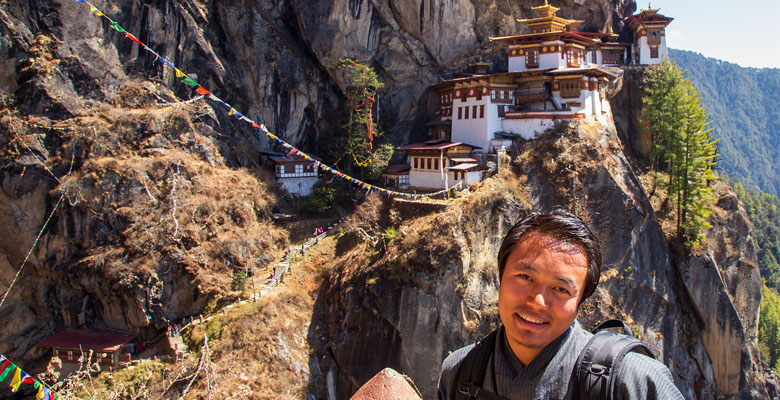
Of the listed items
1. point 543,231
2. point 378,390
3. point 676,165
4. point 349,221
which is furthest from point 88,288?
point 676,165

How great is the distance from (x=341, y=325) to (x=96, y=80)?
19.9 meters

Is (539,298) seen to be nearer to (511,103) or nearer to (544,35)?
(511,103)

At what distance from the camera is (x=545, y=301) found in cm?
278

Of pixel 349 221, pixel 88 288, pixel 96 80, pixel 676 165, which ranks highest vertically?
pixel 96 80

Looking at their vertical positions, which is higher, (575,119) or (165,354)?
(575,119)

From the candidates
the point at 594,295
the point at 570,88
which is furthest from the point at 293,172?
the point at 594,295

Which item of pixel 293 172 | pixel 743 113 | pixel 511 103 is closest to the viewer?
pixel 511 103

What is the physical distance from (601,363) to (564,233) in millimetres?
639

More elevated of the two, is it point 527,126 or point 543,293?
point 527,126

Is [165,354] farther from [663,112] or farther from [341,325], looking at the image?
[663,112]

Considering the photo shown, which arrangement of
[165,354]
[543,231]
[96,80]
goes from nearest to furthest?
[543,231] → [165,354] → [96,80]

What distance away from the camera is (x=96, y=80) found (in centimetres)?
3188

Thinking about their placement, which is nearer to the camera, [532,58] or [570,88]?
[570,88]

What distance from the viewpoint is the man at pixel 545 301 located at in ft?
9.05
